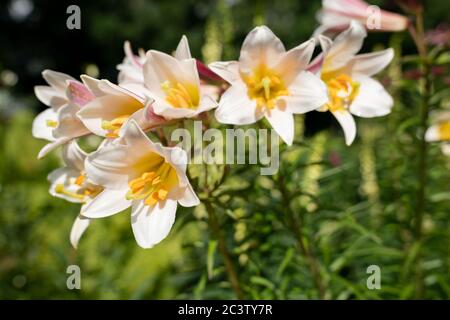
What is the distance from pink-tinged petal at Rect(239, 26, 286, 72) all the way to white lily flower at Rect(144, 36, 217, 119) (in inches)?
3.9

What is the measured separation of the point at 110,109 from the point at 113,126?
0.12ft

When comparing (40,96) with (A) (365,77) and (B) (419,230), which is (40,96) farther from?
(B) (419,230)

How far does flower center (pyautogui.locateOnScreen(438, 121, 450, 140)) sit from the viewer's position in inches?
Answer: 59.9

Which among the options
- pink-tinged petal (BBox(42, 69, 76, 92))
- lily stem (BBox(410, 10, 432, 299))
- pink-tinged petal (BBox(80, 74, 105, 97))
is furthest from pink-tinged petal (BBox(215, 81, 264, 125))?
lily stem (BBox(410, 10, 432, 299))

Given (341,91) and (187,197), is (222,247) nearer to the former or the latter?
(187,197)

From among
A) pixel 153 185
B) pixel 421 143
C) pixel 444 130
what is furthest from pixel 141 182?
pixel 444 130

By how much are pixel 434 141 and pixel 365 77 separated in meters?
0.48

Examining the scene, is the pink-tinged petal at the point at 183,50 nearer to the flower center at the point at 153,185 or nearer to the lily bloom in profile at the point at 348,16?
the flower center at the point at 153,185

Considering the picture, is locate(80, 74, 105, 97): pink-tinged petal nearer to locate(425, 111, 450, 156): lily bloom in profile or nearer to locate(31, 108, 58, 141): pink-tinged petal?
locate(31, 108, 58, 141): pink-tinged petal

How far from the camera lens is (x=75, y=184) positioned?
3.60 ft

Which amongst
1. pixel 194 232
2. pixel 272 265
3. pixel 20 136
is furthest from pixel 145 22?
pixel 272 265

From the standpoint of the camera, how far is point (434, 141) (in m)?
1.53

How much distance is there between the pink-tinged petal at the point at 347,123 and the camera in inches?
42.1

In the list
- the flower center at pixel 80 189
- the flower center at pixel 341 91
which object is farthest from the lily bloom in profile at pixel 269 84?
the flower center at pixel 80 189
